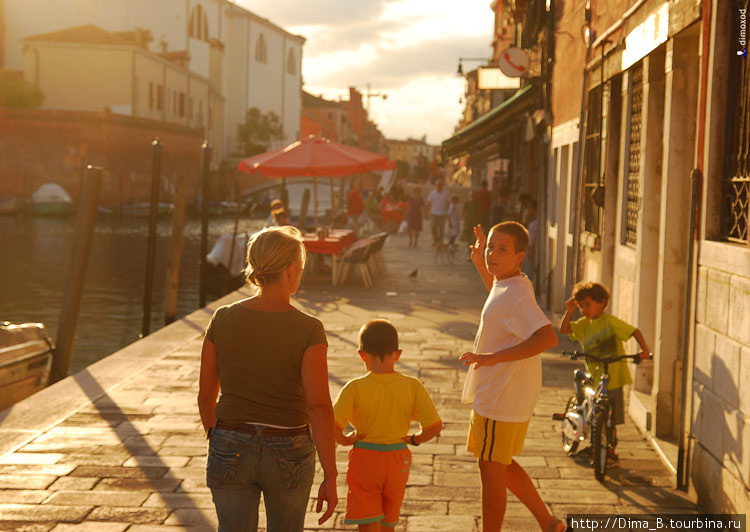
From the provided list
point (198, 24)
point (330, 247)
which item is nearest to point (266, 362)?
point (330, 247)

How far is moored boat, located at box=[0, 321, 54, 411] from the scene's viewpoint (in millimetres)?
9805

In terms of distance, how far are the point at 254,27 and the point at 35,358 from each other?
3053 inches

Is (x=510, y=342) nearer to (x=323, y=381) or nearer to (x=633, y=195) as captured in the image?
(x=323, y=381)

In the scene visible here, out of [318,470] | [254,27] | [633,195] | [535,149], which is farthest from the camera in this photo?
[254,27]

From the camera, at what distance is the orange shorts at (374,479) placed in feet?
12.1

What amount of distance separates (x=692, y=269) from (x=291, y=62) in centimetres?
8898

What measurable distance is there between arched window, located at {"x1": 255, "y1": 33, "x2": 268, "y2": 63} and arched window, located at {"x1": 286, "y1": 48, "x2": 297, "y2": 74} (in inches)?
180

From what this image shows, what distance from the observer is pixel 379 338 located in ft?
12.1

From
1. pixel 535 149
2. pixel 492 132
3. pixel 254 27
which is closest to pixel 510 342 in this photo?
pixel 535 149

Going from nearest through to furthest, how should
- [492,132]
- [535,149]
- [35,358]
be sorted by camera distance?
1. [35,358]
2. [535,149]
3. [492,132]

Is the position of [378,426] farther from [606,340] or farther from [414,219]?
[414,219]

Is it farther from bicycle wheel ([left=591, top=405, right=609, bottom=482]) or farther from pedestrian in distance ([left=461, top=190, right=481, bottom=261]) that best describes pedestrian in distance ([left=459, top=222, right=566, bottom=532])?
pedestrian in distance ([left=461, top=190, right=481, bottom=261])

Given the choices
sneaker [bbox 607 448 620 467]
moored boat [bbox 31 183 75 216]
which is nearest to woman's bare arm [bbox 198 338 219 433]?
sneaker [bbox 607 448 620 467]

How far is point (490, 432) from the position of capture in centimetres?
427
